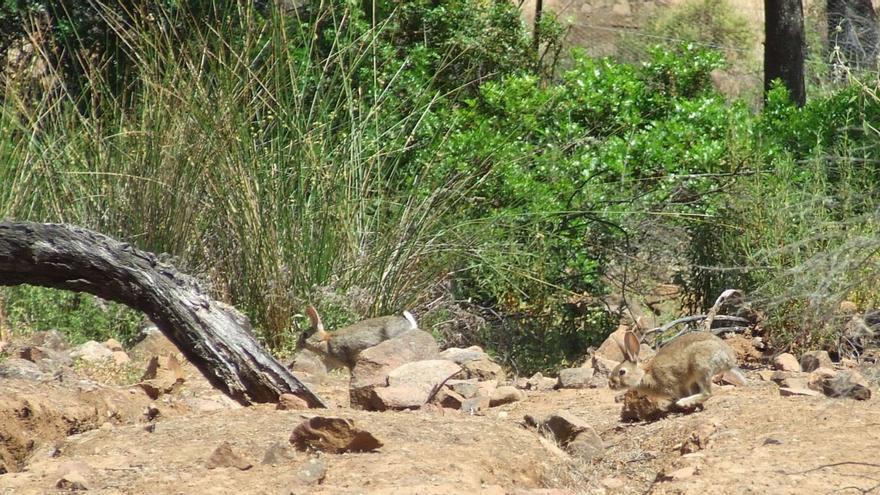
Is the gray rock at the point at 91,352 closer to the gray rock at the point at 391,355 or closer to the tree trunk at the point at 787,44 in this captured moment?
the gray rock at the point at 391,355

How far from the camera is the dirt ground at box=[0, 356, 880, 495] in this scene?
14.7 ft

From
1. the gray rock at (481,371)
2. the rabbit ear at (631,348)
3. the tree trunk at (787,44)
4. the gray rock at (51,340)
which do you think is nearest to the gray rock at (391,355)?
the gray rock at (481,371)

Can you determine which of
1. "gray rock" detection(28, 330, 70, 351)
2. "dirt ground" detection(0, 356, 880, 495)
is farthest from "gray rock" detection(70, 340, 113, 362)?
"dirt ground" detection(0, 356, 880, 495)

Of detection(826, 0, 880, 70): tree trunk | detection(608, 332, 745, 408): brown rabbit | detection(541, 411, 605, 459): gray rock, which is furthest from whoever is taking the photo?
detection(826, 0, 880, 70): tree trunk

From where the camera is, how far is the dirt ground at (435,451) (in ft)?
14.7

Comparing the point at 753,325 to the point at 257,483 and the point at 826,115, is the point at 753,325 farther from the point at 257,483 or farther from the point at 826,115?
the point at 257,483

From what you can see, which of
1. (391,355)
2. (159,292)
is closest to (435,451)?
(159,292)

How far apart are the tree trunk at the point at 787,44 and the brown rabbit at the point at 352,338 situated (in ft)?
23.4

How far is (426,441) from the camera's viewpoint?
4.85m

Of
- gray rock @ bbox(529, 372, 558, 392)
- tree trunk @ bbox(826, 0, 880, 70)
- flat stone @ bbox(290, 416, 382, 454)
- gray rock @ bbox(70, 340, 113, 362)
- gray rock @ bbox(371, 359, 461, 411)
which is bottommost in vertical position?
gray rock @ bbox(529, 372, 558, 392)

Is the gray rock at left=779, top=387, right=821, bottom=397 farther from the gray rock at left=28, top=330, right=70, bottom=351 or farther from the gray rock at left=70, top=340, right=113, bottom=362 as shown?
the gray rock at left=28, top=330, right=70, bottom=351

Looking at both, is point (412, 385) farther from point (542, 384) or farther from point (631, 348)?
point (542, 384)

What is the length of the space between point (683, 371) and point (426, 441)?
1.85 m

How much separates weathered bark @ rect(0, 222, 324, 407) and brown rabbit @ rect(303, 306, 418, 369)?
218 centimetres
